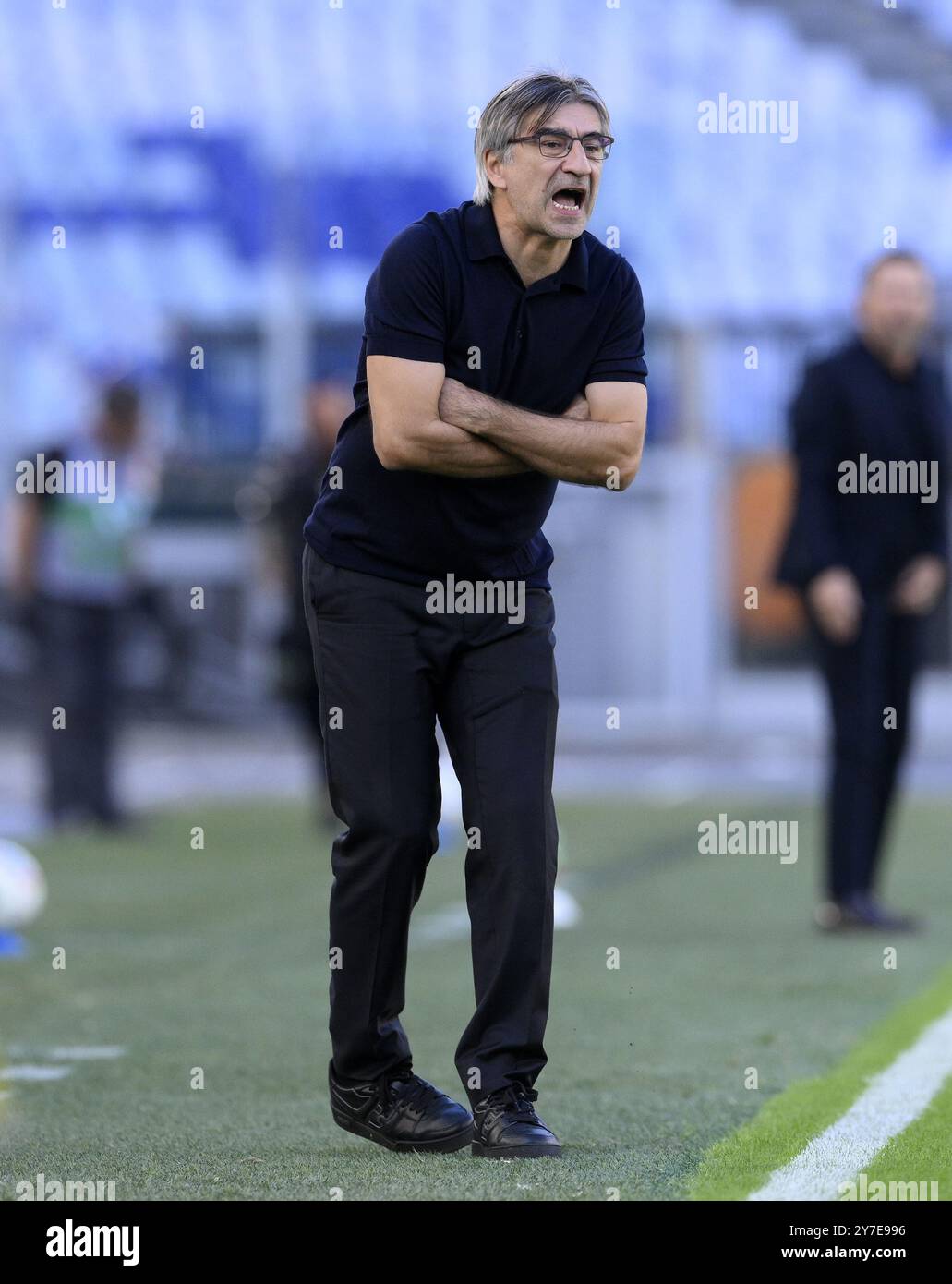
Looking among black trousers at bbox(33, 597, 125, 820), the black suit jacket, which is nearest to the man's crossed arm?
the black suit jacket

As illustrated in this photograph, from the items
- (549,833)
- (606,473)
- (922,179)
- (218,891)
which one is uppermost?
(922,179)

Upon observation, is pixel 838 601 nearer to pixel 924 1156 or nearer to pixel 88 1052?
pixel 88 1052

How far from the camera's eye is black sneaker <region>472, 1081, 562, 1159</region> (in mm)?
3760

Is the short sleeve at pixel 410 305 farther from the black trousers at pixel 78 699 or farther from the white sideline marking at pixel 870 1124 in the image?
the black trousers at pixel 78 699

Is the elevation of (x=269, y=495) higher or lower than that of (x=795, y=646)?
higher

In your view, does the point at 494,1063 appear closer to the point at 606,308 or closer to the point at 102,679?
the point at 606,308

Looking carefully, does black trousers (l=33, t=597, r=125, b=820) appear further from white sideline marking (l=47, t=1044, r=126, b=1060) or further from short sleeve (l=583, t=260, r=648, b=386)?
short sleeve (l=583, t=260, r=648, b=386)

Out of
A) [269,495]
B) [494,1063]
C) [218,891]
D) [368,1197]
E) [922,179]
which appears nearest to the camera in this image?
[368,1197]

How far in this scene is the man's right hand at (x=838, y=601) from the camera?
273 inches

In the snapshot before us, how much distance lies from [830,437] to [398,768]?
3.55 metres

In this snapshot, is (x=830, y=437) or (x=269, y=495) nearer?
(x=830, y=437)
